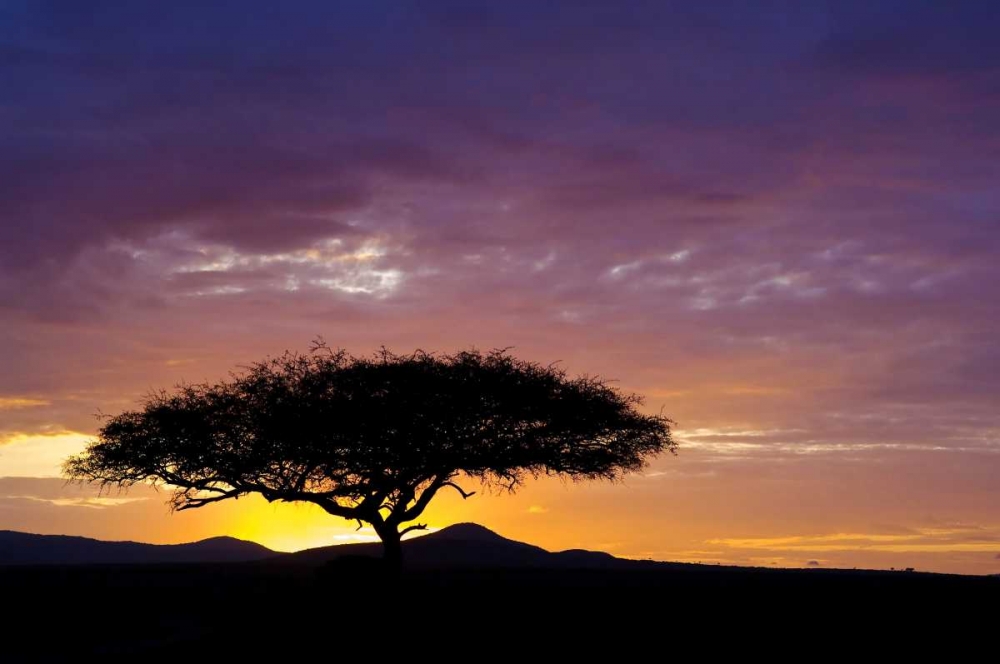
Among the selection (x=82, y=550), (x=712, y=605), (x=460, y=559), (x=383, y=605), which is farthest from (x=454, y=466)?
(x=82, y=550)

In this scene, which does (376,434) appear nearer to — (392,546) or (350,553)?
(392,546)

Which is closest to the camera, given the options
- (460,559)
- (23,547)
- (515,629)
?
(515,629)

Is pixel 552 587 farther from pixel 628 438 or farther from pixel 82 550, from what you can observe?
pixel 82 550

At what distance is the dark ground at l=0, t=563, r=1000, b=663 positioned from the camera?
32.4 meters

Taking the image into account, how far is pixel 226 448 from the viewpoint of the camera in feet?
190

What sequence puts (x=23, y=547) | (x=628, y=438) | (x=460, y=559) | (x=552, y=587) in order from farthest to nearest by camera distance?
(x=23, y=547) < (x=460, y=559) < (x=628, y=438) < (x=552, y=587)

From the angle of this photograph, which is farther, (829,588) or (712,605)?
(829,588)

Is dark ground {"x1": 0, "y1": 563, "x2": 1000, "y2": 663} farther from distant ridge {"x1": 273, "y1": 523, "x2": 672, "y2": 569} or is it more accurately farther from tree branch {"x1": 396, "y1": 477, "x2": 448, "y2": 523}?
distant ridge {"x1": 273, "y1": 523, "x2": 672, "y2": 569}

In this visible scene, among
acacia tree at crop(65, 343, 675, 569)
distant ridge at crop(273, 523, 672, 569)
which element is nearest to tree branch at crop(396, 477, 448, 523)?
acacia tree at crop(65, 343, 675, 569)

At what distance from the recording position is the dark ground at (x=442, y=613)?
32406 mm

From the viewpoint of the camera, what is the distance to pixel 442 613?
37781mm

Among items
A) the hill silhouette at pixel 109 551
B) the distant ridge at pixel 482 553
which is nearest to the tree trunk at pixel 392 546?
the distant ridge at pixel 482 553

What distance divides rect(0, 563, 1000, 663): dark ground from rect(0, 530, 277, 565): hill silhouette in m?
116

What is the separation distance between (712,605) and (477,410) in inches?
785
